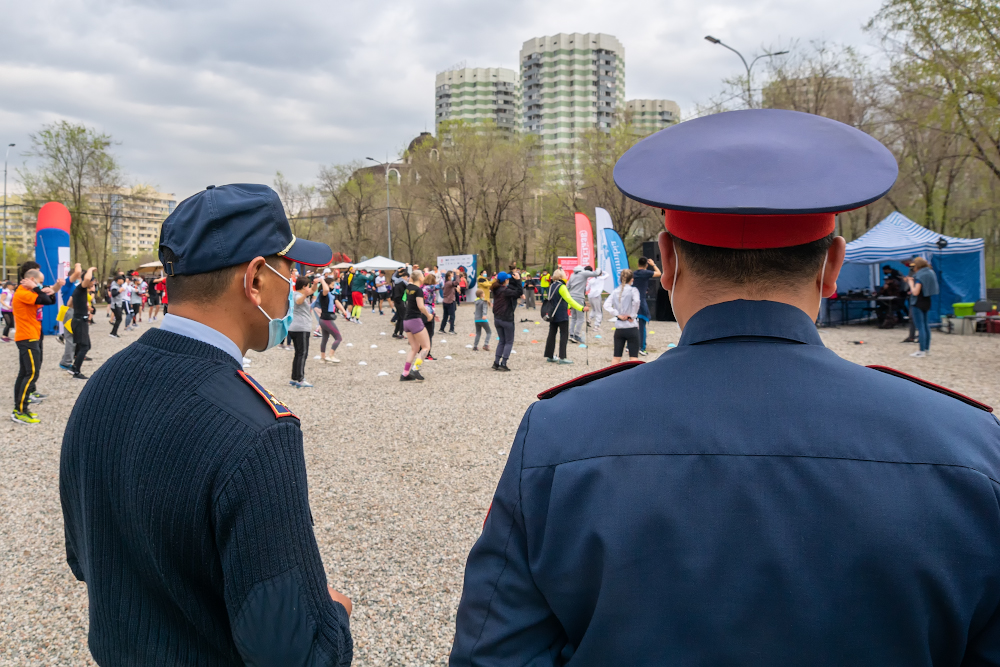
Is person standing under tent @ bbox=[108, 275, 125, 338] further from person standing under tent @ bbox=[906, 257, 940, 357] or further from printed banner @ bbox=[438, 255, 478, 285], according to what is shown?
person standing under tent @ bbox=[906, 257, 940, 357]

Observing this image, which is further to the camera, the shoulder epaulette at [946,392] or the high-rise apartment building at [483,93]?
the high-rise apartment building at [483,93]

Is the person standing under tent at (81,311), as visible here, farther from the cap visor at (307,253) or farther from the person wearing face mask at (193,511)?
the person wearing face mask at (193,511)

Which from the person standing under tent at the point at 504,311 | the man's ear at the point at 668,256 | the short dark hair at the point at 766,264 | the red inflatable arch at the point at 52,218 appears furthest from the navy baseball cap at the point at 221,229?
the red inflatable arch at the point at 52,218

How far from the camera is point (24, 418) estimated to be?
28.2 ft

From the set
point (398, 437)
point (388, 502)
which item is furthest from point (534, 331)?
point (388, 502)

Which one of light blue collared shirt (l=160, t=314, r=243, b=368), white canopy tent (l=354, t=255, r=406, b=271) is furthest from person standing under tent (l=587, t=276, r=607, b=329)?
light blue collared shirt (l=160, t=314, r=243, b=368)

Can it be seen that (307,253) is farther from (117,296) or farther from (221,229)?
(117,296)

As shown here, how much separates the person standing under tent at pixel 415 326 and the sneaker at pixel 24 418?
5.45 meters

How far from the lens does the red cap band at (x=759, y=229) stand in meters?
1.08

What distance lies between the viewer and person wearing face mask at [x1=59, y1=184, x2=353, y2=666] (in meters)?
1.30

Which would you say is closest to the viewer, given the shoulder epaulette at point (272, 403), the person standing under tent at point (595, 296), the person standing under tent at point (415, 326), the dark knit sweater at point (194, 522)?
the dark knit sweater at point (194, 522)

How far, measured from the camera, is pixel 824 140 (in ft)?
3.67

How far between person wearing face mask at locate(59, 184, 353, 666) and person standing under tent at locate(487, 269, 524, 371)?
11.2m

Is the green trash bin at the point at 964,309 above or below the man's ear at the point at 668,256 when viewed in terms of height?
below
